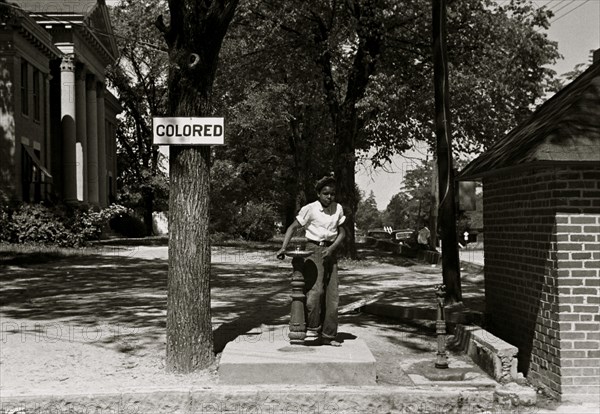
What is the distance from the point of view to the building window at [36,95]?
116 feet

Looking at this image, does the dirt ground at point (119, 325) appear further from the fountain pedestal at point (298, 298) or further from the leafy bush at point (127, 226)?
the leafy bush at point (127, 226)

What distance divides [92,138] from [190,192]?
3710 cm

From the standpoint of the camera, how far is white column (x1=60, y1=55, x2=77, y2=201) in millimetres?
39125

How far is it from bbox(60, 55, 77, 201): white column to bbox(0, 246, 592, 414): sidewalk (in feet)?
73.4

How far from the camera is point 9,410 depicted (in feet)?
22.0

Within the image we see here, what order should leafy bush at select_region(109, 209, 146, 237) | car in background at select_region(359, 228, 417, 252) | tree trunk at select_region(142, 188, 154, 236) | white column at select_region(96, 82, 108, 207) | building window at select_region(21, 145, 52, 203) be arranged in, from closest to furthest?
building window at select_region(21, 145, 52, 203), car in background at select_region(359, 228, 417, 252), white column at select_region(96, 82, 108, 207), leafy bush at select_region(109, 209, 146, 237), tree trunk at select_region(142, 188, 154, 236)

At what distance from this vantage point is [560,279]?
24.2 ft

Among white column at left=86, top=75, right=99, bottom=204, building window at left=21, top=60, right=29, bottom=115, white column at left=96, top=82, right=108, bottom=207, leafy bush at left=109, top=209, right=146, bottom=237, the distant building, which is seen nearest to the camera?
the distant building

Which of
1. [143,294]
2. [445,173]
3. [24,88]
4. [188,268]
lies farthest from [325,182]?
[24,88]

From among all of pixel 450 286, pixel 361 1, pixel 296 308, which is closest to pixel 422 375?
pixel 296 308

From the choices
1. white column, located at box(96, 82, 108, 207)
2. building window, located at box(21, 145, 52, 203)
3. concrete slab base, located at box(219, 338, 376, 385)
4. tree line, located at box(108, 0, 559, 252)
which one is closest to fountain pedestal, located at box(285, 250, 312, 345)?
concrete slab base, located at box(219, 338, 376, 385)

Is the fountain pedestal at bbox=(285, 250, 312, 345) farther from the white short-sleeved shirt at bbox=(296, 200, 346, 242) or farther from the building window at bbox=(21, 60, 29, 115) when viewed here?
the building window at bbox=(21, 60, 29, 115)

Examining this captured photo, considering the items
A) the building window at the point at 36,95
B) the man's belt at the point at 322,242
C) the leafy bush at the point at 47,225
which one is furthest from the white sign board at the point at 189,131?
the building window at the point at 36,95

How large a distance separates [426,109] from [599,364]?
20697mm
